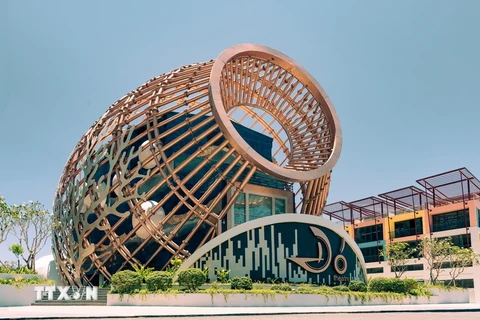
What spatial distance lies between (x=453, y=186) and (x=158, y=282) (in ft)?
126

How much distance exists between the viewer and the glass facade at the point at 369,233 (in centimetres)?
5984

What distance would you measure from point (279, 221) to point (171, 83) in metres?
10.4

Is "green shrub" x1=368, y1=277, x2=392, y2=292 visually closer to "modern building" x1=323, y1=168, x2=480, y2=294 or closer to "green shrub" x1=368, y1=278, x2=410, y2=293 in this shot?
"green shrub" x1=368, y1=278, x2=410, y2=293

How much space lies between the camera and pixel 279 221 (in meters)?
27.4

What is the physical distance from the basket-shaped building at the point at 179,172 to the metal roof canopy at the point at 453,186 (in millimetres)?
21381

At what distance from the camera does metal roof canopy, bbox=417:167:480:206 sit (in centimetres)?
4871

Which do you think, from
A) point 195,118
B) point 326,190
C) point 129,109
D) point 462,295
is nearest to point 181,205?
point 195,118

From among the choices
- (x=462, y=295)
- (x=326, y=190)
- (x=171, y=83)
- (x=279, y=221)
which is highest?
(x=171, y=83)

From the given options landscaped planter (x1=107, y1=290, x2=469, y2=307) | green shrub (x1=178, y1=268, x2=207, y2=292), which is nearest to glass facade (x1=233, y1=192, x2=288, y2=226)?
green shrub (x1=178, y1=268, x2=207, y2=292)

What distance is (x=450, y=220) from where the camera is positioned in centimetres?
5147

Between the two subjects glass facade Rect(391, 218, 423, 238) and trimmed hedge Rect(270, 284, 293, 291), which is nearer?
trimmed hedge Rect(270, 284, 293, 291)

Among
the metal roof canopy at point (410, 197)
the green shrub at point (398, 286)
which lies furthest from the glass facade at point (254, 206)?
the metal roof canopy at point (410, 197)

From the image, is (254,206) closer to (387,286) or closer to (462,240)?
(387,286)

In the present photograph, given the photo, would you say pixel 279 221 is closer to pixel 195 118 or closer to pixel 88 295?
pixel 195 118
